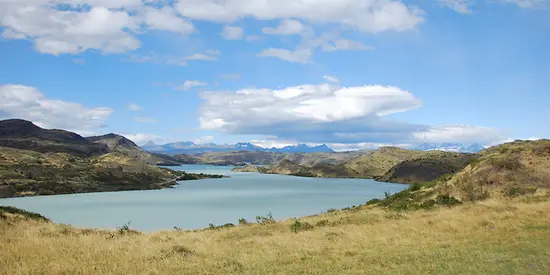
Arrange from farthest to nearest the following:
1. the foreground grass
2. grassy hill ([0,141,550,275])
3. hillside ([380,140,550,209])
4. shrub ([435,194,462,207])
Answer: hillside ([380,140,550,209])
shrub ([435,194,462,207])
grassy hill ([0,141,550,275])
the foreground grass

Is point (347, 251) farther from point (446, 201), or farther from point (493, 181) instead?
point (493, 181)

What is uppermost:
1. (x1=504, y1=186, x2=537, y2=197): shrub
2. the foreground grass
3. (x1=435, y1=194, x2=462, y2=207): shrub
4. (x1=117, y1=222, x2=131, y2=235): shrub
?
(x1=504, y1=186, x2=537, y2=197): shrub

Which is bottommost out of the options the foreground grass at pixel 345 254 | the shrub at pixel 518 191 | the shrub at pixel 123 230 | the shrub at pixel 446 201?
the shrub at pixel 123 230

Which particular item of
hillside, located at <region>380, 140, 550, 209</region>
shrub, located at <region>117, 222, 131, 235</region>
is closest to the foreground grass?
shrub, located at <region>117, 222, 131, 235</region>

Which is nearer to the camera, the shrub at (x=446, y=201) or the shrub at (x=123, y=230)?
the shrub at (x=123, y=230)

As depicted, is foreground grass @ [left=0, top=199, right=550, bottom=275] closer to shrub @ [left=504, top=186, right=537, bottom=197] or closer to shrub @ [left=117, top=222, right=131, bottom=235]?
shrub @ [left=117, top=222, right=131, bottom=235]

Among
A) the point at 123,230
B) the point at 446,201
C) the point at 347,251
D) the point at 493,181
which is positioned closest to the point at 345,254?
the point at 347,251

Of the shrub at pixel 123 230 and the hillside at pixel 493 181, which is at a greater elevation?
the hillside at pixel 493 181

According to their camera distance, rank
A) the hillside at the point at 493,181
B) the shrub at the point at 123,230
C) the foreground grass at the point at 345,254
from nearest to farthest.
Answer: the foreground grass at the point at 345,254 → the shrub at the point at 123,230 → the hillside at the point at 493,181

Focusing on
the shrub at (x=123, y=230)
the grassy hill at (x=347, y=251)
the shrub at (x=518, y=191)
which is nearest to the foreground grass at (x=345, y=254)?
the grassy hill at (x=347, y=251)

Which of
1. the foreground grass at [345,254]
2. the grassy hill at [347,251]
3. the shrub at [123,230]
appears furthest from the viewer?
the shrub at [123,230]

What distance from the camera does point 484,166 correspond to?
54.4m

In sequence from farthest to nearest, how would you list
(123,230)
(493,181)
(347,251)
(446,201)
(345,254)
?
1. (493,181)
2. (446,201)
3. (123,230)
4. (347,251)
5. (345,254)

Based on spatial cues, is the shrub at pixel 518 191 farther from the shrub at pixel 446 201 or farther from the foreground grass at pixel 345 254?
the foreground grass at pixel 345 254
